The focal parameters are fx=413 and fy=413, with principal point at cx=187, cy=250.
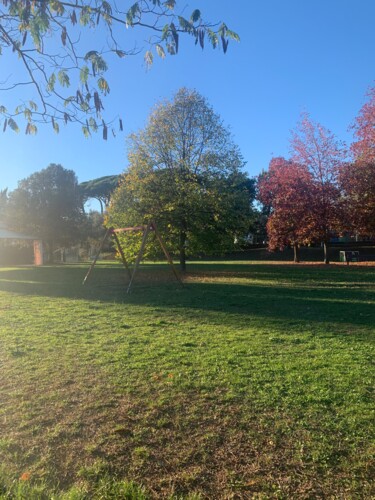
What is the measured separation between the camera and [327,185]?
76.1ft

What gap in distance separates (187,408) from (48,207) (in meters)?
34.4

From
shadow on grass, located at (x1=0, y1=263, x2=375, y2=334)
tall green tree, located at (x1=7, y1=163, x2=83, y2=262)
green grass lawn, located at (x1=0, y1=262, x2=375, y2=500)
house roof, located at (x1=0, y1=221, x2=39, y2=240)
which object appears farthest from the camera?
tall green tree, located at (x1=7, y1=163, x2=83, y2=262)

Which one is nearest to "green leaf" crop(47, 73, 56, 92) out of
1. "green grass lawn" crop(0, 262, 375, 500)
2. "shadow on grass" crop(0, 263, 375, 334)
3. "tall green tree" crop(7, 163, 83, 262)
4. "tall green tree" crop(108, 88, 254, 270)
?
"green grass lawn" crop(0, 262, 375, 500)

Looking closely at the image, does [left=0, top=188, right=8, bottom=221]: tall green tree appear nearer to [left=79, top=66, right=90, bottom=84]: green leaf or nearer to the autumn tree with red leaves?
the autumn tree with red leaves

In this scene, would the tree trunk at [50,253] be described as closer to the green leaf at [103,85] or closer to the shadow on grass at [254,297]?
the shadow on grass at [254,297]

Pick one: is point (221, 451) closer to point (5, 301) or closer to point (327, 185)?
point (5, 301)

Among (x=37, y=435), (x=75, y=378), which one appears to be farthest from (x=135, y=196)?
(x=37, y=435)

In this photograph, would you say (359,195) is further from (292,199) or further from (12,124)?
(12,124)

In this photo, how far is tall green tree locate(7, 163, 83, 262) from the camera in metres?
35.6

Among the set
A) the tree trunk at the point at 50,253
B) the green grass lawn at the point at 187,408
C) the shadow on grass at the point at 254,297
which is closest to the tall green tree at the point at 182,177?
the shadow on grass at the point at 254,297

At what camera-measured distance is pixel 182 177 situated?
62.5 feet

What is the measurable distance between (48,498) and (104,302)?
7979 mm

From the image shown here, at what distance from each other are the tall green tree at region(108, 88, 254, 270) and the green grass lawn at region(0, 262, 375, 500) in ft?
37.1

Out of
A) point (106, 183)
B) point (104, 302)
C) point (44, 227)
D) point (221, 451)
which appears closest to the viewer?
point (221, 451)
